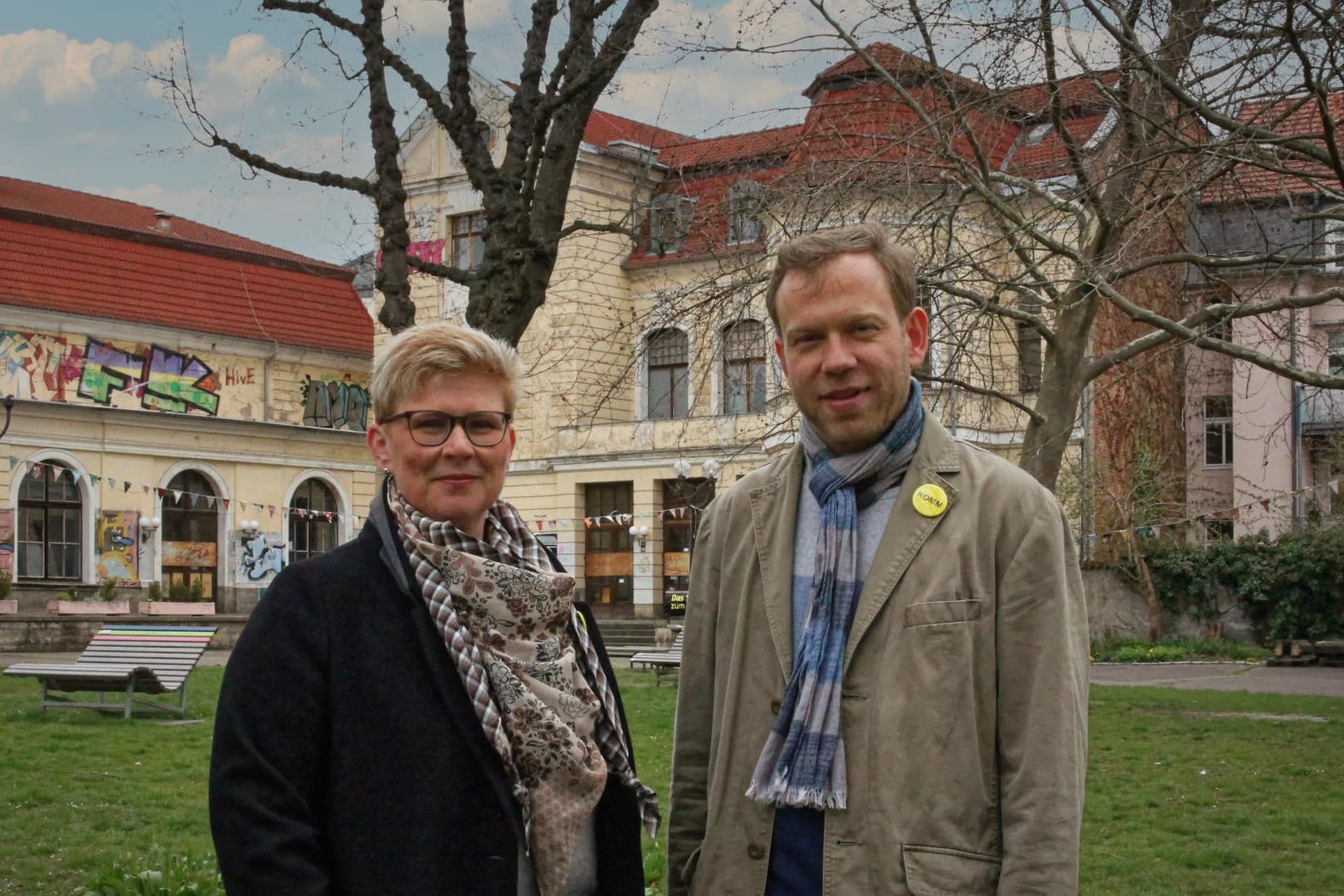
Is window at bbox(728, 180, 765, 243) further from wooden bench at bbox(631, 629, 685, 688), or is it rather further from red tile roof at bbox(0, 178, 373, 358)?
red tile roof at bbox(0, 178, 373, 358)

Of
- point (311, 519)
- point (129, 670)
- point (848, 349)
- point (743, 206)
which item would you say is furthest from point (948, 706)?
point (311, 519)

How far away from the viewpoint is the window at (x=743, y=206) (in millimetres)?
9859

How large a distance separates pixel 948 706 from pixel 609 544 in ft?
117

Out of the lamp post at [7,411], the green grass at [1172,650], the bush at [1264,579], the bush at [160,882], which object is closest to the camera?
the bush at [160,882]

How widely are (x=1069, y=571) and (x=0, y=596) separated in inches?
1238

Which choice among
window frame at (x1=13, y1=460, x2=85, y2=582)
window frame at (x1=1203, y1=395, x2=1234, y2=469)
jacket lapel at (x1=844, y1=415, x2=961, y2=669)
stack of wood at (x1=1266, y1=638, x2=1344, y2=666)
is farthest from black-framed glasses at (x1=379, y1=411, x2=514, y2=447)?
window frame at (x1=13, y1=460, x2=85, y2=582)

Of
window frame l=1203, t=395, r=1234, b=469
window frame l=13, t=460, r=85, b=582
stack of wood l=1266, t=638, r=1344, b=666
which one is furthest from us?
window frame l=1203, t=395, r=1234, b=469

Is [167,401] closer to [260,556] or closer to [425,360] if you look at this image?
[260,556]

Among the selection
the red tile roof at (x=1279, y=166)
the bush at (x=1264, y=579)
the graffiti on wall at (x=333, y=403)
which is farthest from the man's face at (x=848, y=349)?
the graffiti on wall at (x=333, y=403)

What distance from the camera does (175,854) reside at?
720 cm

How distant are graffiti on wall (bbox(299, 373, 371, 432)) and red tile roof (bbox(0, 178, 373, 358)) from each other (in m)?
1.01

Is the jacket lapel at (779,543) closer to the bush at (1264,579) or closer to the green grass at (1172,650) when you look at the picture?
the green grass at (1172,650)

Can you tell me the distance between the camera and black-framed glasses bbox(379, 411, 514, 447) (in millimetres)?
3150

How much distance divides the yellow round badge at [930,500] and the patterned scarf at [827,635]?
0.09 meters
